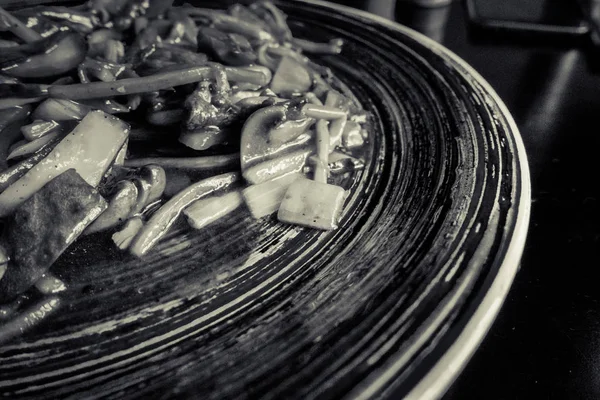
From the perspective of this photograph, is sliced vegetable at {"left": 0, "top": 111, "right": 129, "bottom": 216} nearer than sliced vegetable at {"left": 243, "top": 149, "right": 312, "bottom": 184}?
Yes

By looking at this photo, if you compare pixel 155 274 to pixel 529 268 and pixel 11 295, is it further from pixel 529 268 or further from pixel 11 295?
pixel 529 268

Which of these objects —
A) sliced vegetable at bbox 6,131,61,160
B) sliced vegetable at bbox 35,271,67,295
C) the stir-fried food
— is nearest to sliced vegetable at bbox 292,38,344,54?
the stir-fried food

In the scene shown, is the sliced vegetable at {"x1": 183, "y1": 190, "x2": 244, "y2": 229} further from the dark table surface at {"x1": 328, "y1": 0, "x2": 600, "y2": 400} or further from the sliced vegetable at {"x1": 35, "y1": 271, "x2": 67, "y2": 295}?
the dark table surface at {"x1": 328, "y1": 0, "x2": 600, "y2": 400}

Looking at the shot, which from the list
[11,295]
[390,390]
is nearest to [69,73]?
[11,295]

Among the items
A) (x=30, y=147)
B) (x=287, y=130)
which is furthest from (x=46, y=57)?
(x=287, y=130)

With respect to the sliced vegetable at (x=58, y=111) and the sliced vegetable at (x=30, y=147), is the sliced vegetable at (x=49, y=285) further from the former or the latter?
the sliced vegetable at (x=58, y=111)

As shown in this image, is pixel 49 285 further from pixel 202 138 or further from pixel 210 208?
pixel 202 138
